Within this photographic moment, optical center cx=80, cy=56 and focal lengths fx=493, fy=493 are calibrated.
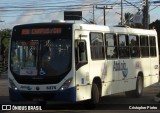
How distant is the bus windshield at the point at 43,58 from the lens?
15.3 m

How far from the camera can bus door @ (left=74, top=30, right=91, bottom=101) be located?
50.5ft

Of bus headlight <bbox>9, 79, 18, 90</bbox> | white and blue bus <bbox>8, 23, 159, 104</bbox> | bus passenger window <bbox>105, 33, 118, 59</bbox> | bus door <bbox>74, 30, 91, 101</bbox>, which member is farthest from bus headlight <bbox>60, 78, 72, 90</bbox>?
bus passenger window <bbox>105, 33, 118, 59</bbox>

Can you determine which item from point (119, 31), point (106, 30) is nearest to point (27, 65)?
point (106, 30)

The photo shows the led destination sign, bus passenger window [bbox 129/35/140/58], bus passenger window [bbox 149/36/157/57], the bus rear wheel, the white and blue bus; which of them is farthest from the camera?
bus passenger window [bbox 149/36/157/57]

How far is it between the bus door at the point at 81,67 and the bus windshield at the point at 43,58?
308mm

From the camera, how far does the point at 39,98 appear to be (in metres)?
15.4

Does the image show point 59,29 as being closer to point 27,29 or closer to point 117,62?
point 27,29

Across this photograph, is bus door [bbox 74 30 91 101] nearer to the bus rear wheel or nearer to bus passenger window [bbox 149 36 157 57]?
the bus rear wheel

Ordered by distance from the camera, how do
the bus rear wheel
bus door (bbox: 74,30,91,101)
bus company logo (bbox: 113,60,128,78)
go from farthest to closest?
the bus rear wheel < bus company logo (bbox: 113,60,128,78) < bus door (bbox: 74,30,91,101)

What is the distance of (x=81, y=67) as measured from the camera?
15.6m

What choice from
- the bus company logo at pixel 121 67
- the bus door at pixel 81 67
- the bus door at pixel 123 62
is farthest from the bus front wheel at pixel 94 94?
the bus door at pixel 123 62

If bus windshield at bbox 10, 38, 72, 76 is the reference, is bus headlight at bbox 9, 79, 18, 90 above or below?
below

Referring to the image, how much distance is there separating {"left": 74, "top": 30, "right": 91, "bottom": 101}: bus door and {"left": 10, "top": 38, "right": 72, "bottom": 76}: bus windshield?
31 centimetres

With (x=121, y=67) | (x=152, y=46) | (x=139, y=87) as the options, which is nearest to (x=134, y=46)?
(x=121, y=67)
